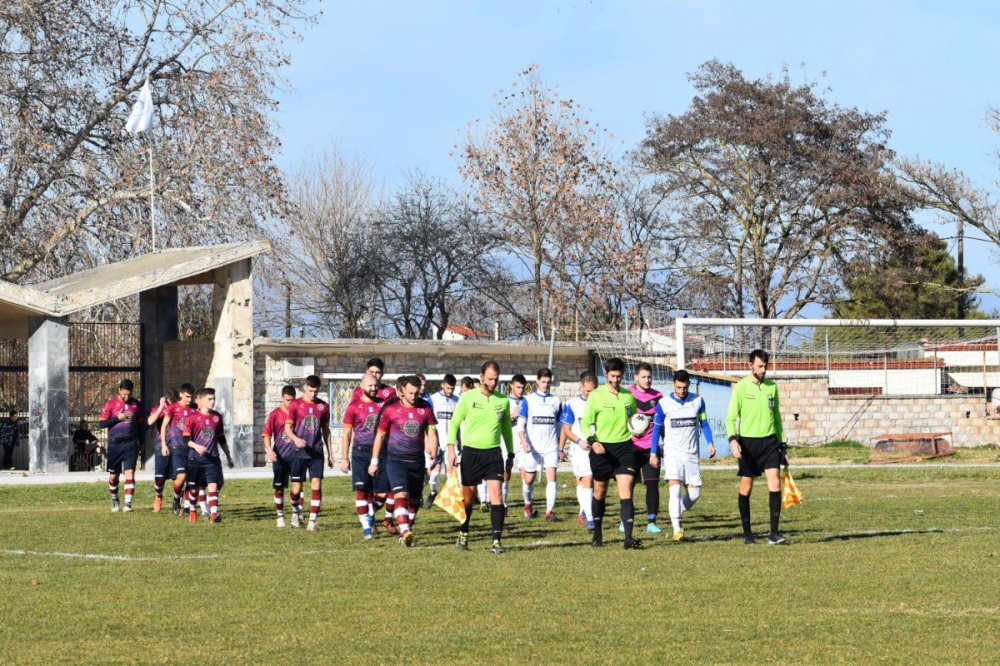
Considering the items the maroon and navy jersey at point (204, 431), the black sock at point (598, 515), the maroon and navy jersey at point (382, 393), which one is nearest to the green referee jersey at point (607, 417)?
the black sock at point (598, 515)

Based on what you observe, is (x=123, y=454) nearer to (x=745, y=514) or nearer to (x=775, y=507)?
(x=745, y=514)

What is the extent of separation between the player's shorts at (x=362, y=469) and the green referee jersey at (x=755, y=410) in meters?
4.27

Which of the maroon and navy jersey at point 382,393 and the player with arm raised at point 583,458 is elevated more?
the maroon and navy jersey at point 382,393

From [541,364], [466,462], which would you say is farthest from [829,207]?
[466,462]

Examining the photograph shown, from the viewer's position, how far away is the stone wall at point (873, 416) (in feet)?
A: 135

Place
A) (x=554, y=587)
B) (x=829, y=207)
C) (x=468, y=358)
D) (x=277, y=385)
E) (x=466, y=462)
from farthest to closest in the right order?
(x=829, y=207)
(x=468, y=358)
(x=277, y=385)
(x=466, y=462)
(x=554, y=587)

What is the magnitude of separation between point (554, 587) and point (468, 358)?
27.2 m

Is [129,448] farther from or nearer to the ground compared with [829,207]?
nearer to the ground

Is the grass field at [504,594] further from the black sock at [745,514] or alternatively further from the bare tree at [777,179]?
the bare tree at [777,179]

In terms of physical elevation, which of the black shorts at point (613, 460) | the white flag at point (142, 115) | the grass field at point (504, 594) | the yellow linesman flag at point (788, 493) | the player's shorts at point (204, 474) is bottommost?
the grass field at point (504, 594)

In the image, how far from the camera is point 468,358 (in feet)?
128

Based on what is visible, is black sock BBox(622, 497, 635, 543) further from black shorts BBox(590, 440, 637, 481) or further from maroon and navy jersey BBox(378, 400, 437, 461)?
maroon and navy jersey BBox(378, 400, 437, 461)

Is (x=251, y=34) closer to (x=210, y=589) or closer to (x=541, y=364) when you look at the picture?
(x=541, y=364)

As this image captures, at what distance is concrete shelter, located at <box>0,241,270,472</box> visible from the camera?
105ft
